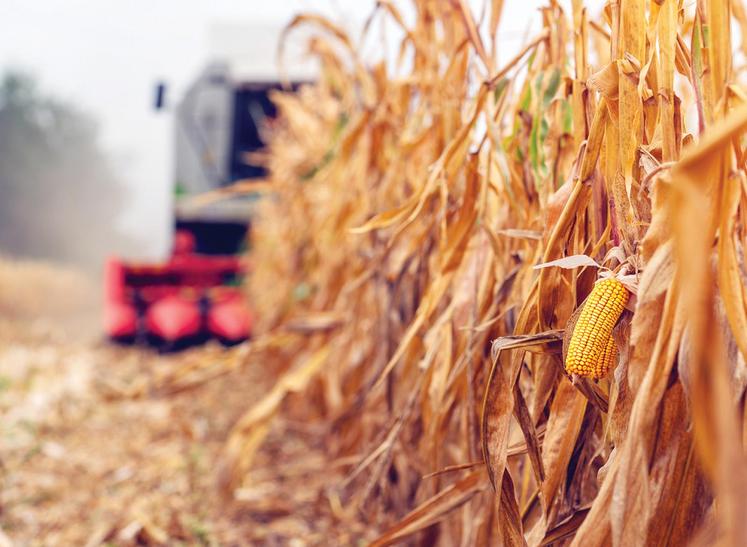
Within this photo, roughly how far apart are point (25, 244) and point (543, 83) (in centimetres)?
2429

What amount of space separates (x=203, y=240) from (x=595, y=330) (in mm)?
6347

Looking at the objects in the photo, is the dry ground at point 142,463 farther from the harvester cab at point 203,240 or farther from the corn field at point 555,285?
the harvester cab at point 203,240

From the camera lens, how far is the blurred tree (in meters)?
22.5

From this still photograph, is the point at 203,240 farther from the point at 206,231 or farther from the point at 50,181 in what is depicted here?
the point at 50,181

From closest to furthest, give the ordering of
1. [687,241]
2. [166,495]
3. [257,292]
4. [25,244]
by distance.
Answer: [687,241] < [166,495] < [257,292] < [25,244]

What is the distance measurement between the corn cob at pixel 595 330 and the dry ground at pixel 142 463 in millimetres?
1167

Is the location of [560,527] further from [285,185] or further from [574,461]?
[285,185]

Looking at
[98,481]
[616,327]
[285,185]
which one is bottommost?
[98,481]

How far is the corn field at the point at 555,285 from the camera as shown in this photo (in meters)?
0.62

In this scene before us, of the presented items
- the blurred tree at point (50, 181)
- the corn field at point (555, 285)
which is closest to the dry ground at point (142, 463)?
the corn field at point (555, 285)

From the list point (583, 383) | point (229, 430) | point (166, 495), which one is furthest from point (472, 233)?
point (229, 430)

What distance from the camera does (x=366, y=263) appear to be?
5.96 ft

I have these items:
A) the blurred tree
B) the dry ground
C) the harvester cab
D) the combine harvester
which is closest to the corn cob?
the dry ground

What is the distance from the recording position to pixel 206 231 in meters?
6.80
